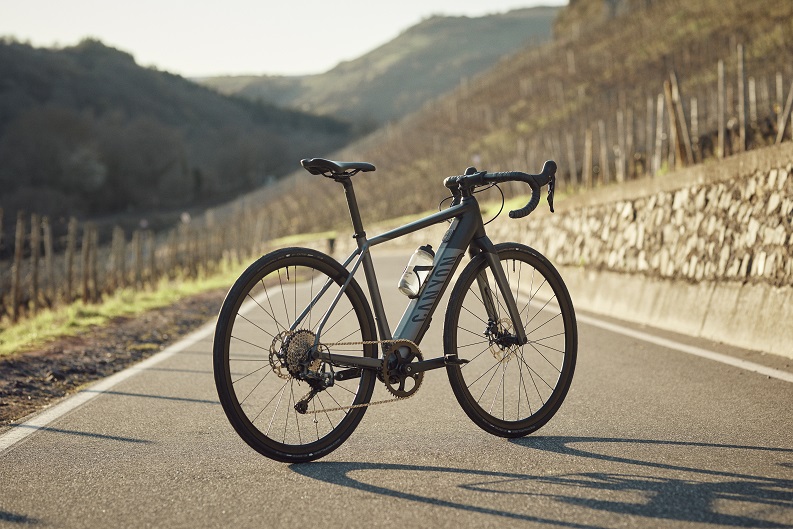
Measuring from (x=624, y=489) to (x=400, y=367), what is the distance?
4.05 feet

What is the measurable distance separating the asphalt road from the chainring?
0.99 feet

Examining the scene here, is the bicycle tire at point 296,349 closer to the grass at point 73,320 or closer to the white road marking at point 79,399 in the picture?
the white road marking at point 79,399

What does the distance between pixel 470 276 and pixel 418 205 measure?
5488 centimetres

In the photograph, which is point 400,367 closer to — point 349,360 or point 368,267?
point 349,360

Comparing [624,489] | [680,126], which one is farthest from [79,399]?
[680,126]

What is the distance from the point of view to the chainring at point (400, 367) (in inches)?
175

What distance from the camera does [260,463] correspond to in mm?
4367

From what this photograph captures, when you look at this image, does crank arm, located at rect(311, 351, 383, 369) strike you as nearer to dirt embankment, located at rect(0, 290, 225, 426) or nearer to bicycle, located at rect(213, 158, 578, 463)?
bicycle, located at rect(213, 158, 578, 463)

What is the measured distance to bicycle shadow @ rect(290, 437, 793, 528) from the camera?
133 inches

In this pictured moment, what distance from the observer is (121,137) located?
105 meters

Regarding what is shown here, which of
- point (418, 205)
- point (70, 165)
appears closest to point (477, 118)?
point (418, 205)

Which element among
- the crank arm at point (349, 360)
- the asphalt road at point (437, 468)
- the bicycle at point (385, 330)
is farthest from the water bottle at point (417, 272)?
the asphalt road at point (437, 468)

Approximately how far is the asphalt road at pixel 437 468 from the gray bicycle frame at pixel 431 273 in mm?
553

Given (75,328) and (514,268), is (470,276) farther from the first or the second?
(75,328)
